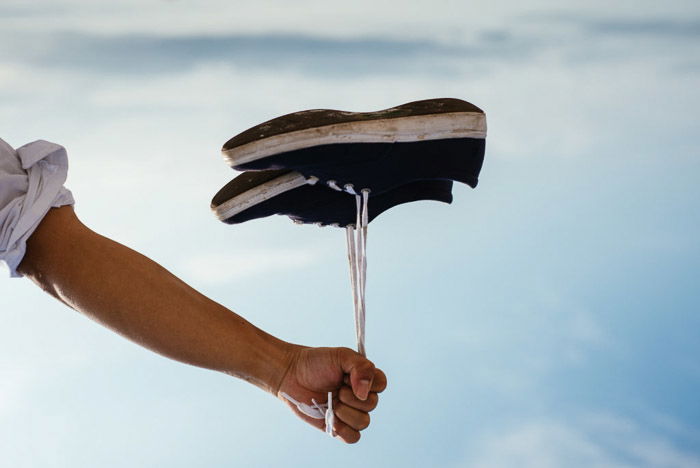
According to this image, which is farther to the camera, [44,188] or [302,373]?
[302,373]

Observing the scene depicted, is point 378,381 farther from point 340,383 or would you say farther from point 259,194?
point 259,194

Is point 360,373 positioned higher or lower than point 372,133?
lower

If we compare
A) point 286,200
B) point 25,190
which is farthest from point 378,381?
point 25,190

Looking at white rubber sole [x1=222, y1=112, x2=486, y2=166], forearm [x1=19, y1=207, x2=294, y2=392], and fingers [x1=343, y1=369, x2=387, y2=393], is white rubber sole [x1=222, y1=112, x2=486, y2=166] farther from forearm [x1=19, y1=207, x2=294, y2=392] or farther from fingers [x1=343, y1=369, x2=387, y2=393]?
fingers [x1=343, y1=369, x2=387, y2=393]

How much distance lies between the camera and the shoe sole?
154cm

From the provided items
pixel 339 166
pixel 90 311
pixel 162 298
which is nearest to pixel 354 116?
pixel 339 166

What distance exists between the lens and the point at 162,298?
165cm

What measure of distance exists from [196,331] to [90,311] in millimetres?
172

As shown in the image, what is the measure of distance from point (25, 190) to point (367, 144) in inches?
20.9

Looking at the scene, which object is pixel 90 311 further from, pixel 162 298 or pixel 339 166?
pixel 339 166

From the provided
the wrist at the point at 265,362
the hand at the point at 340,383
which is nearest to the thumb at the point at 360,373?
the hand at the point at 340,383

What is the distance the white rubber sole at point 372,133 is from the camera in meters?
1.54

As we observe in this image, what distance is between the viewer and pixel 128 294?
1.64m

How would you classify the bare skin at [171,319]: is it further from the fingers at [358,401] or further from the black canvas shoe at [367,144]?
the black canvas shoe at [367,144]
